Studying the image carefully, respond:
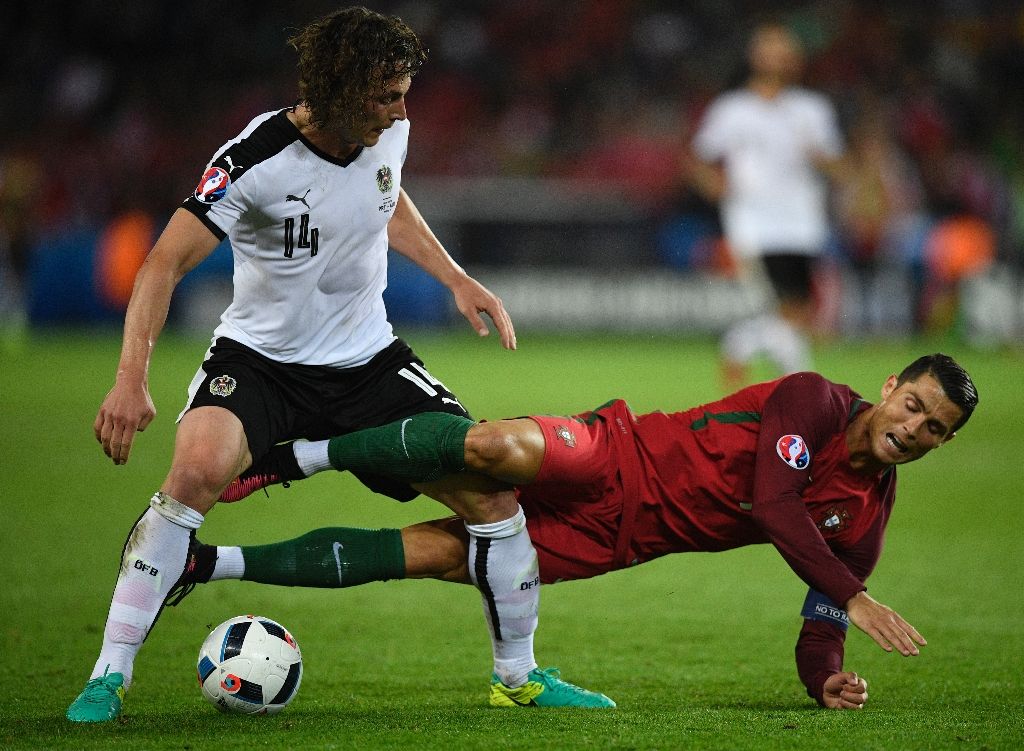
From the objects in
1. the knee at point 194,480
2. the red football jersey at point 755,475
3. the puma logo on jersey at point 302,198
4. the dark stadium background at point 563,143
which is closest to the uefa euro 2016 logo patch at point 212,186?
the puma logo on jersey at point 302,198

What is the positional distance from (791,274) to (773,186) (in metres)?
0.73

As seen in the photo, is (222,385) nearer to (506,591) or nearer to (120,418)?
(120,418)

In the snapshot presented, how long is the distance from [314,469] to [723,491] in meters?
1.30

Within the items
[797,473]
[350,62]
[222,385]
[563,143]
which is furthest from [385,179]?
[563,143]

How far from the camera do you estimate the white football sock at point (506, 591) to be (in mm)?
4148

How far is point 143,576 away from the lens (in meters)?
3.85

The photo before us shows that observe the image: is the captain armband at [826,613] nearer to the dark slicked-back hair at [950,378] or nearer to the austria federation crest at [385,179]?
the dark slicked-back hair at [950,378]

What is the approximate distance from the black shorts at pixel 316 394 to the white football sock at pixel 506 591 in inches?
15.4

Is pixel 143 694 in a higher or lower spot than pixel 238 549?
lower

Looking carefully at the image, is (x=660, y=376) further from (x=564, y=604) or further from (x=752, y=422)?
(x=752, y=422)

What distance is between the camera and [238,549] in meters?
4.24

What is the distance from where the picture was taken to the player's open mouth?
13.2 feet

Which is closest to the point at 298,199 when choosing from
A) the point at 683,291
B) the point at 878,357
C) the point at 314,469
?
the point at 314,469

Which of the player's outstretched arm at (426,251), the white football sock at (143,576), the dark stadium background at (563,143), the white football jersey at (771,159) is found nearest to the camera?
the white football sock at (143,576)
